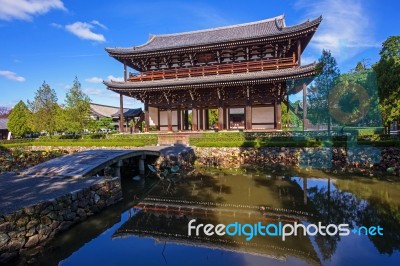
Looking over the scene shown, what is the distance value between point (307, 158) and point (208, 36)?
19.0 metres

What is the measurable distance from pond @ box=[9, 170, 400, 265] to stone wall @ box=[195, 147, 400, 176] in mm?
3840

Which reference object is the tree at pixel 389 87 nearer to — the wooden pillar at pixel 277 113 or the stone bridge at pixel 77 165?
the wooden pillar at pixel 277 113

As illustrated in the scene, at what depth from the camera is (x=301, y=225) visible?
8375 millimetres

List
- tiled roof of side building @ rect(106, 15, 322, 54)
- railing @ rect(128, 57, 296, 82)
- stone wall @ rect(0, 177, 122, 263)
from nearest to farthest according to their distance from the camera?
1. stone wall @ rect(0, 177, 122, 263)
2. railing @ rect(128, 57, 296, 82)
3. tiled roof of side building @ rect(106, 15, 322, 54)

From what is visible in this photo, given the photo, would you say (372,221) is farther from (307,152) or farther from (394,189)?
(307,152)

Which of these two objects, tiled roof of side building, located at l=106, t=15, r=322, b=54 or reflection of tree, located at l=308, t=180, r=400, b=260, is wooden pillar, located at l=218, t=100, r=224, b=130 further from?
reflection of tree, located at l=308, t=180, r=400, b=260

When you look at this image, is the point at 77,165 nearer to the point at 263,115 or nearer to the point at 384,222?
the point at 384,222

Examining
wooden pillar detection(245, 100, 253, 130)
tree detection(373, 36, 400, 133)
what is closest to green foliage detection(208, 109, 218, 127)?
wooden pillar detection(245, 100, 253, 130)

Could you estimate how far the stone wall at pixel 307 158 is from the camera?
1710 cm

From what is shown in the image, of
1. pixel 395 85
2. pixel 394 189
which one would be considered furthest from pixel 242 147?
pixel 395 85

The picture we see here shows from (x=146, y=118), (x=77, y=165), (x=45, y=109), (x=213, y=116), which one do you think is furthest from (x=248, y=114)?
(x=213, y=116)

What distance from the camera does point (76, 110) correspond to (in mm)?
31688

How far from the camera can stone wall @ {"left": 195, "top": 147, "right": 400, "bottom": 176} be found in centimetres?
1710

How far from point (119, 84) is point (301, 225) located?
24.0 m
